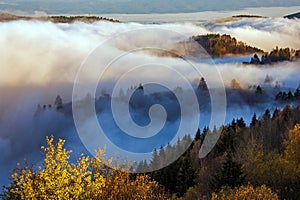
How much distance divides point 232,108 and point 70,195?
175838 mm

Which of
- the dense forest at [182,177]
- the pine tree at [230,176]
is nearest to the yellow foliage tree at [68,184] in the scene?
the dense forest at [182,177]

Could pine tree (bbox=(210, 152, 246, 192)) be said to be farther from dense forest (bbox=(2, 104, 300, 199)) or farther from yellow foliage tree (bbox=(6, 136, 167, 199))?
yellow foliage tree (bbox=(6, 136, 167, 199))

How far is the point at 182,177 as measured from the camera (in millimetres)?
52125

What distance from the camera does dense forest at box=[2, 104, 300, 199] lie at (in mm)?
25859

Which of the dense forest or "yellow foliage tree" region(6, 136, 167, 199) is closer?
"yellow foliage tree" region(6, 136, 167, 199)

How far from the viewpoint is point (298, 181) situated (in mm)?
40844

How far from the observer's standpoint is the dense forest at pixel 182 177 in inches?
1018

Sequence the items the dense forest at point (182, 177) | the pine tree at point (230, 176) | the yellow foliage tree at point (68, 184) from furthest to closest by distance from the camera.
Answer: the pine tree at point (230, 176), the dense forest at point (182, 177), the yellow foliage tree at point (68, 184)

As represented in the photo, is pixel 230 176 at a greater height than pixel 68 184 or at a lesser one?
lesser

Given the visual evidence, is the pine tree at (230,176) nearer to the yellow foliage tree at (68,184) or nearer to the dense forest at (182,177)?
the dense forest at (182,177)

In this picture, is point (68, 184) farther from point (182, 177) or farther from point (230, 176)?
point (182, 177)

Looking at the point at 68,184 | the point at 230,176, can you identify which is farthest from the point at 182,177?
the point at 68,184

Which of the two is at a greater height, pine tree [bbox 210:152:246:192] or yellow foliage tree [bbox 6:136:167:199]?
yellow foliage tree [bbox 6:136:167:199]

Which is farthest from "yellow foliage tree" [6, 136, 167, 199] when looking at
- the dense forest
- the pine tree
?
the pine tree
